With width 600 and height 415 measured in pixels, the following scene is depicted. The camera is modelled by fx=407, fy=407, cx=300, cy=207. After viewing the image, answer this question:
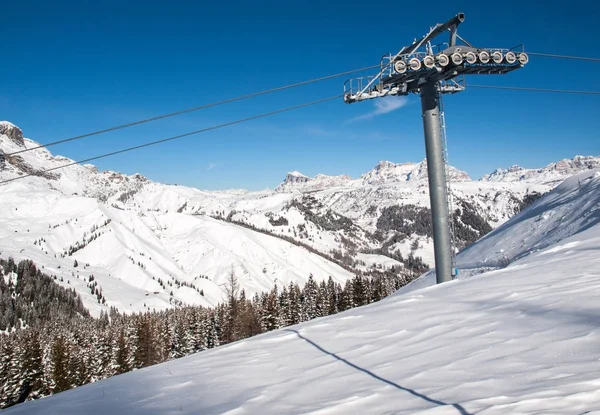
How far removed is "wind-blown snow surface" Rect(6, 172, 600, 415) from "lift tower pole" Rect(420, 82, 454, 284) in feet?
21.7

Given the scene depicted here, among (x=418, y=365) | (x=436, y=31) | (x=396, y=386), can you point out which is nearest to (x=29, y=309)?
(x=436, y=31)

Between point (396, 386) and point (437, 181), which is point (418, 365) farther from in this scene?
point (437, 181)

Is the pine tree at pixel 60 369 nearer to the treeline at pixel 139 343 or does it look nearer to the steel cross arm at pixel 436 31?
the treeline at pixel 139 343

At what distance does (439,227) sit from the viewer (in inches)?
744

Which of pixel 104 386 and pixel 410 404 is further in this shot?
pixel 104 386

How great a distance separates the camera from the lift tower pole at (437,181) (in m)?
18.8

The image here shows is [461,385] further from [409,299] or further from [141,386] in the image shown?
[409,299]

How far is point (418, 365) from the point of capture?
6.57m

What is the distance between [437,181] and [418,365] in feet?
44.6

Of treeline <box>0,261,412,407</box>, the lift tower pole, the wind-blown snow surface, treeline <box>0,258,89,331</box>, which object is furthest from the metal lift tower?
treeline <box>0,258,89,331</box>

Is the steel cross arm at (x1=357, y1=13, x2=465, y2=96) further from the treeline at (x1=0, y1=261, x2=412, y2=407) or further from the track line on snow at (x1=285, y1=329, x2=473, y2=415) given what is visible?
the treeline at (x1=0, y1=261, x2=412, y2=407)

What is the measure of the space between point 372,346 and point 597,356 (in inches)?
153

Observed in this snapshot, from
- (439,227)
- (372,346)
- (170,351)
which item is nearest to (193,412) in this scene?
(372,346)

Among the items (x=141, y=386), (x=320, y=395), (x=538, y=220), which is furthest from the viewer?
(x=538, y=220)
